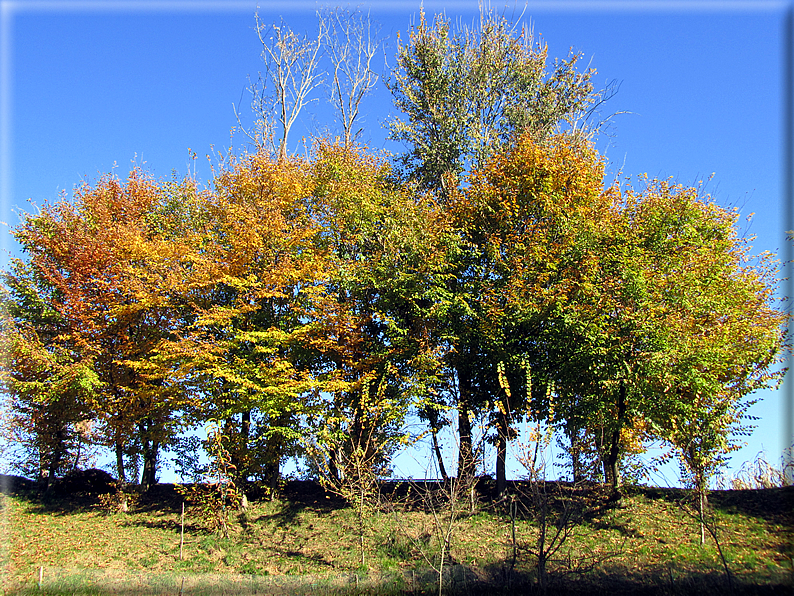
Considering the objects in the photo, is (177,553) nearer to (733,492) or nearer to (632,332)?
(632,332)

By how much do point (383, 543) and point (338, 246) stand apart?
11160 millimetres

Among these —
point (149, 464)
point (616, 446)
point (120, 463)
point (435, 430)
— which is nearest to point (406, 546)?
point (435, 430)

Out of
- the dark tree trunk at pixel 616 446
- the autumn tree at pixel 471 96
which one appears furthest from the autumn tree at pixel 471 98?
the dark tree trunk at pixel 616 446

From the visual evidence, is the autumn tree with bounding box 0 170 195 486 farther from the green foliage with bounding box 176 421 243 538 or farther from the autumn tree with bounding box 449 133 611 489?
the autumn tree with bounding box 449 133 611 489

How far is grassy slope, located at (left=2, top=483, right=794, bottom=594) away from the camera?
518 inches

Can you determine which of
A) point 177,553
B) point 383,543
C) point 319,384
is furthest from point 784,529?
point 177,553

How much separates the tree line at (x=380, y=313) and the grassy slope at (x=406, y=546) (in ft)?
5.45

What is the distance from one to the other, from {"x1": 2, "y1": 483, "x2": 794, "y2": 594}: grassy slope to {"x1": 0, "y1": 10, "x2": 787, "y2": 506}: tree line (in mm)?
1662

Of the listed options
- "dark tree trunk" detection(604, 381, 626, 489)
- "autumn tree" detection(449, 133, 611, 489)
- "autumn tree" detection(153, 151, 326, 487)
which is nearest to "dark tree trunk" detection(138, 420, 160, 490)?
"autumn tree" detection(153, 151, 326, 487)

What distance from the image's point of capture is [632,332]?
52.3ft

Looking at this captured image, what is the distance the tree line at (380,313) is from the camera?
53.9 ft

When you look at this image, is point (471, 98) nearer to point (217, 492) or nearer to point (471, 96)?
point (471, 96)

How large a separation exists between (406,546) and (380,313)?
25.5 ft

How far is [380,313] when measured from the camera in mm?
20156
